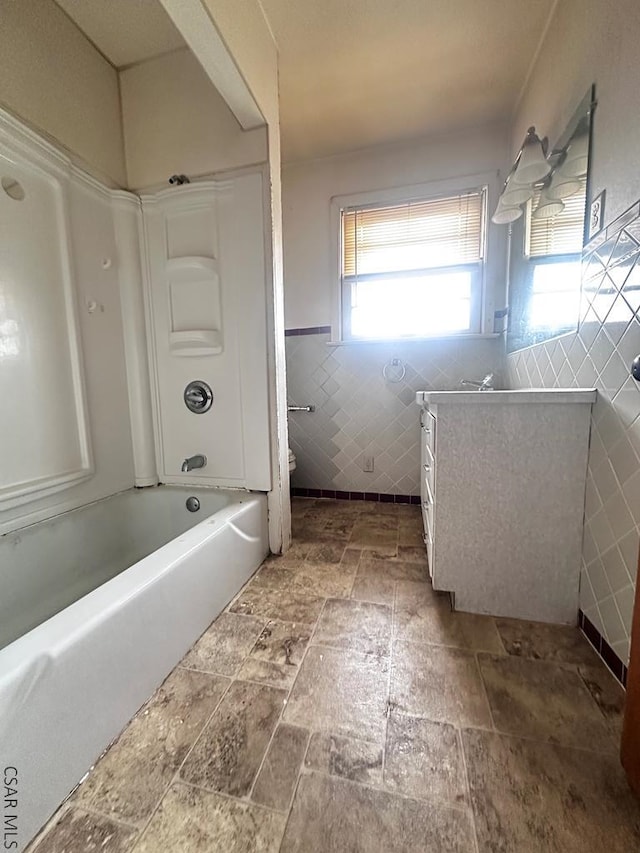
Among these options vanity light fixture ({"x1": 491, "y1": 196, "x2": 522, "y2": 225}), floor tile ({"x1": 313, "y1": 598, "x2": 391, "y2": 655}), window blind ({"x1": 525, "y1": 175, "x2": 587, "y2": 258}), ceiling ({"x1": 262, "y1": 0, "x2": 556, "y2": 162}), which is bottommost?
floor tile ({"x1": 313, "y1": 598, "x2": 391, "y2": 655})

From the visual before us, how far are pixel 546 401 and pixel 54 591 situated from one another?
211 centimetres

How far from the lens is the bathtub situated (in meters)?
0.69

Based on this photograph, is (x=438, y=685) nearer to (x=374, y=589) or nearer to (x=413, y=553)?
(x=374, y=589)

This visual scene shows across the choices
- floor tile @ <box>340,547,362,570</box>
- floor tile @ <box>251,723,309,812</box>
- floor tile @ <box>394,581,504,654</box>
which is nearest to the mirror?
floor tile @ <box>394,581,504,654</box>

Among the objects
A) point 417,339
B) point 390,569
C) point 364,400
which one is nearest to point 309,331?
point 364,400

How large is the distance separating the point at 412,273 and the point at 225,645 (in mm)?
2452

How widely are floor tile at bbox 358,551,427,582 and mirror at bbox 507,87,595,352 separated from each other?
1259 mm

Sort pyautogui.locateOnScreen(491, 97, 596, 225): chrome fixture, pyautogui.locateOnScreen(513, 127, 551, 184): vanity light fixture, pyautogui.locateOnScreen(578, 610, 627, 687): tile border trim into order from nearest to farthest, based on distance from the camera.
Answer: pyautogui.locateOnScreen(578, 610, 627, 687): tile border trim
pyautogui.locateOnScreen(491, 97, 596, 225): chrome fixture
pyautogui.locateOnScreen(513, 127, 551, 184): vanity light fixture

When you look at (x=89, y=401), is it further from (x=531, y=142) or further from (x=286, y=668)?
(x=531, y=142)

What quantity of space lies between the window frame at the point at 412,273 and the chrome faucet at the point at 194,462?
135cm

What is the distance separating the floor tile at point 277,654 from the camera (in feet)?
3.44

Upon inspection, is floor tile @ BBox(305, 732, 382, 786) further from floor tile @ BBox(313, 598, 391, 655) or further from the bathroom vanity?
the bathroom vanity

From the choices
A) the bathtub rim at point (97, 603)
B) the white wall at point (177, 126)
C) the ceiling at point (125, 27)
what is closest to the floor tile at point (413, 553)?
the bathtub rim at point (97, 603)

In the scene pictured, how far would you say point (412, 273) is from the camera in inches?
94.7
